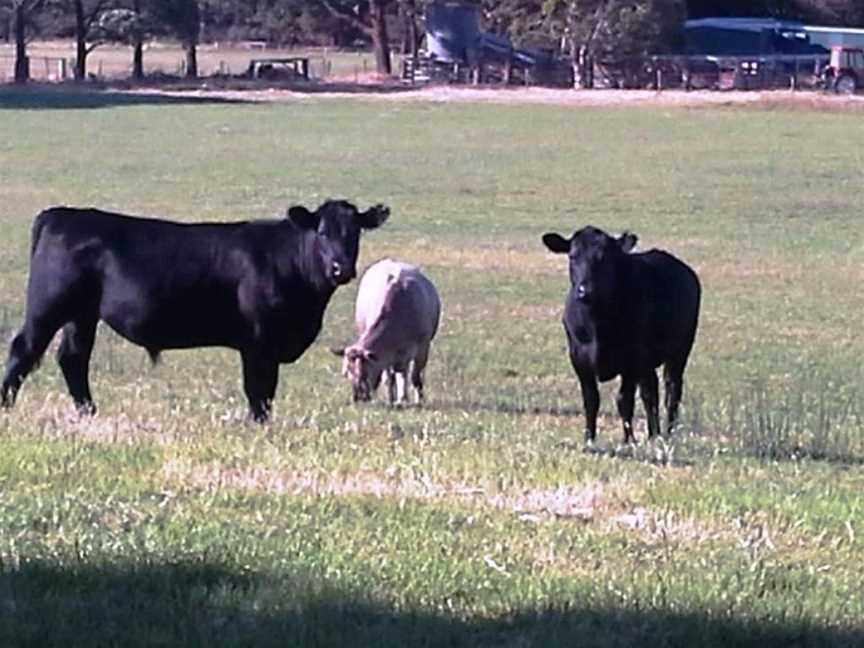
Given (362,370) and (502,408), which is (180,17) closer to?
(362,370)

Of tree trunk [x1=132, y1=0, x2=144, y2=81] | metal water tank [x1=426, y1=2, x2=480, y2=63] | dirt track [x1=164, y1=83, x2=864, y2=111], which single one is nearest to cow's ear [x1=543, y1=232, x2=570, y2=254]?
dirt track [x1=164, y1=83, x2=864, y2=111]

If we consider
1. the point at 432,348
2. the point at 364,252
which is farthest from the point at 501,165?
the point at 432,348

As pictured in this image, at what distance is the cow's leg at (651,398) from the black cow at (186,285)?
2.25 meters

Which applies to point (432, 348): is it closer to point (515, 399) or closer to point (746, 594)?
point (515, 399)

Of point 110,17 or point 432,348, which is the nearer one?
point 432,348

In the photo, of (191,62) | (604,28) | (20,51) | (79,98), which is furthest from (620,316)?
(191,62)

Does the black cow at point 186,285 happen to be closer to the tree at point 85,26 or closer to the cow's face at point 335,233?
the cow's face at point 335,233

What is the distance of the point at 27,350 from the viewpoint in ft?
41.8

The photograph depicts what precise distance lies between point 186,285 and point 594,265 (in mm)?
2520

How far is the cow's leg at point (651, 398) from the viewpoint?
1359 cm

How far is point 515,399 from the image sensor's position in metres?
17.1

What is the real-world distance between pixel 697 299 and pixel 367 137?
45653mm

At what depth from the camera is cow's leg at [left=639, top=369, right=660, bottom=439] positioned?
13586mm

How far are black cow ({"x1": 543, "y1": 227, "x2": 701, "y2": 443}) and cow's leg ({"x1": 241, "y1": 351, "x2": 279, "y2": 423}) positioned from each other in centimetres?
196
